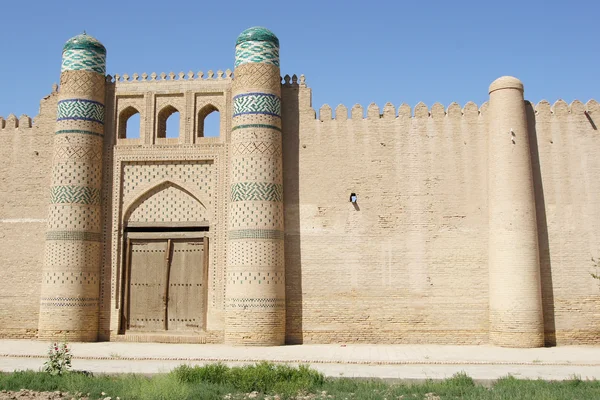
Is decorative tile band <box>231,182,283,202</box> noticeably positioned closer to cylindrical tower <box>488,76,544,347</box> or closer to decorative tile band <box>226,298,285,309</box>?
decorative tile band <box>226,298,285,309</box>

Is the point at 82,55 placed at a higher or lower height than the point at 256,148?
higher

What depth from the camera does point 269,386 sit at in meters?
7.44

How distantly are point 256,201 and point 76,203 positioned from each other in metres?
3.74

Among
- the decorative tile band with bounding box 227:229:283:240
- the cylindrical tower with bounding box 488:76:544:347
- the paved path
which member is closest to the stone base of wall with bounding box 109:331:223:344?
the paved path

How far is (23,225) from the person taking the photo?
14070 millimetres

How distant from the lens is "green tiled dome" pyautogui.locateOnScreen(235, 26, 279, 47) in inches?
531

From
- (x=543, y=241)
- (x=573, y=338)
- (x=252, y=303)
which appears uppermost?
(x=543, y=241)

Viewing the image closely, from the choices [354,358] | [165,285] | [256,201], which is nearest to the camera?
[354,358]

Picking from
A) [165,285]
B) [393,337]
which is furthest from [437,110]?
[165,285]

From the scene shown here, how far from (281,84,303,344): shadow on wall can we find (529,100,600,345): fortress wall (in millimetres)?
4751

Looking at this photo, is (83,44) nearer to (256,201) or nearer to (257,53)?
(257,53)

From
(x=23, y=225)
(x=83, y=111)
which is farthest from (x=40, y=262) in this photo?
(x=83, y=111)

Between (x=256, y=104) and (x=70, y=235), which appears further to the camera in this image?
(x=70, y=235)

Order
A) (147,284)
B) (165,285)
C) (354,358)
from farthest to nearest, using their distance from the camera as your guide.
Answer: (147,284) → (165,285) → (354,358)
